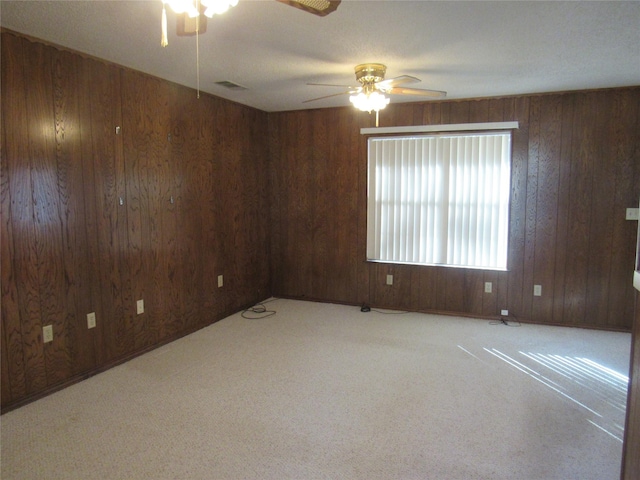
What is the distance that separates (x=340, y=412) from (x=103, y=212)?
7.58 ft

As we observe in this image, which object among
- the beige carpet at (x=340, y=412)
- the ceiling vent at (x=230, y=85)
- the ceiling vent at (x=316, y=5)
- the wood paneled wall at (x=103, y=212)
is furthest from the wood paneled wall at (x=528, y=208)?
the ceiling vent at (x=316, y=5)

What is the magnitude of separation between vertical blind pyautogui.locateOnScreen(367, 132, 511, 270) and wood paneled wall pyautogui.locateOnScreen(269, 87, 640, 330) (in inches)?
4.6

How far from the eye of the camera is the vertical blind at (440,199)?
15.0ft

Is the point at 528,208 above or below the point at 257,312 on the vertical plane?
above

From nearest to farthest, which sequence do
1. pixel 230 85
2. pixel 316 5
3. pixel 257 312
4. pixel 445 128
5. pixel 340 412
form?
pixel 316 5 < pixel 340 412 < pixel 230 85 < pixel 445 128 < pixel 257 312

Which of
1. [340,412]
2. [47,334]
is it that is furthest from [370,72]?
[47,334]

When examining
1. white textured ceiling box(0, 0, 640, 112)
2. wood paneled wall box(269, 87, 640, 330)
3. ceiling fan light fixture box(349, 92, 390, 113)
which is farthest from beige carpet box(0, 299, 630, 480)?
white textured ceiling box(0, 0, 640, 112)

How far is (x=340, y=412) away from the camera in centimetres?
271

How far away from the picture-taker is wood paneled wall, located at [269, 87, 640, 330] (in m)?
4.19

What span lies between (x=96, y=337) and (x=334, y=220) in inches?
115

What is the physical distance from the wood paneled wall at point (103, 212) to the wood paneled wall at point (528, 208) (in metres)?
1.10

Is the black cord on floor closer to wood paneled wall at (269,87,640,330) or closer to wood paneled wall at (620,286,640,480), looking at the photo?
wood paneled wall at (269,87,640,330)

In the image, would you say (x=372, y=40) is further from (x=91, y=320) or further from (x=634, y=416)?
(x=91, y=320)

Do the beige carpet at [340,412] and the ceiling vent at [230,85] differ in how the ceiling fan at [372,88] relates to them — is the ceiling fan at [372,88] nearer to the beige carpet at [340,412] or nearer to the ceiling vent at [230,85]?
the ceiling vent at [230,85]
